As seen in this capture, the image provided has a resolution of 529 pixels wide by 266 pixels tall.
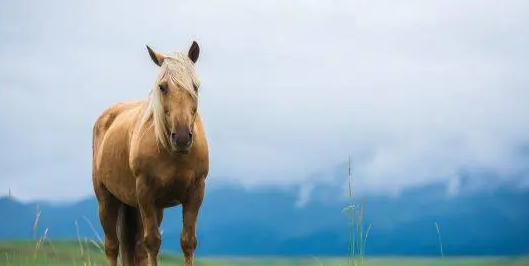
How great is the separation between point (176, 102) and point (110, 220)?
2.96 meters

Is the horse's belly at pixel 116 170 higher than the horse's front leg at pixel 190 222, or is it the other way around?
the horse's belly at pixel 116 170

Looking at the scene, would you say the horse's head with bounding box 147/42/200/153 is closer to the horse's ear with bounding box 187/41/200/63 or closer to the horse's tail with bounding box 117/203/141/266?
the horse's ear with bounding box 187/41/200/63

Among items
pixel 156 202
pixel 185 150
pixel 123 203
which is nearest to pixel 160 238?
pixel 156 202

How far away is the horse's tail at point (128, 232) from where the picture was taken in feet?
35.0

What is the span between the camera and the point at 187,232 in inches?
348

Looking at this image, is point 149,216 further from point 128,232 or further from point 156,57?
point 128,232

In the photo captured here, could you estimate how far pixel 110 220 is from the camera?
35.8 ft

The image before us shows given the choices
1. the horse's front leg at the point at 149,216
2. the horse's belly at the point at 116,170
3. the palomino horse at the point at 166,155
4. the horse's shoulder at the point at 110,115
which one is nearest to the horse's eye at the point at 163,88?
the palomino horse at the point at 166,155

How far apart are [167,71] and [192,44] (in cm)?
58

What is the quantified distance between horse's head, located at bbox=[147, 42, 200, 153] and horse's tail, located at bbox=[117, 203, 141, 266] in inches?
84.2

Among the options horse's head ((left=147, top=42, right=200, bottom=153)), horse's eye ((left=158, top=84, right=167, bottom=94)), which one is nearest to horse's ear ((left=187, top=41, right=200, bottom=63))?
horse's head ((left=147, top=42, right=200, bottom=153))

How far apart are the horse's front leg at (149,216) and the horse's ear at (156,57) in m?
1.17

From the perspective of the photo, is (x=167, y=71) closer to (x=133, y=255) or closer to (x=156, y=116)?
(x=156, y=116)

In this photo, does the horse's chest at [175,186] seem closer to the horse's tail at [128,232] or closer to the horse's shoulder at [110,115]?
the horse's tail at [128,232]
